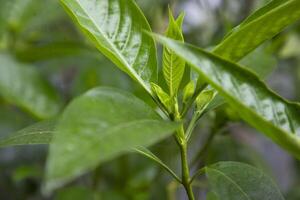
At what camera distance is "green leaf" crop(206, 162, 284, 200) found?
0.61 m

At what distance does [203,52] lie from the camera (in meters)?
0.47

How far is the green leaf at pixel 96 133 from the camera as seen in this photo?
0.37 metres

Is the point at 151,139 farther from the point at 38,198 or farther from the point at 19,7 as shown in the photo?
the point at 38,198

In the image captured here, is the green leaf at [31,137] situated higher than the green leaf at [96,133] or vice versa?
the green leaf at [96,133]

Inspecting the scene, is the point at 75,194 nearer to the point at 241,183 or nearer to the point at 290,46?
the point at 241,183

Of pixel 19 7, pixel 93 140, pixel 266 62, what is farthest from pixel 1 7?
pixel 93 140

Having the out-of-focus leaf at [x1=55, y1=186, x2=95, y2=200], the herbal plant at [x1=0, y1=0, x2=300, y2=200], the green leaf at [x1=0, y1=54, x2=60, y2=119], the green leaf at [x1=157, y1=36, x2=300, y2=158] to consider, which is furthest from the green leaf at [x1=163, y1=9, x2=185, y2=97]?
the green leaf at [x1=0, y1=54, x2=60, y2=119]

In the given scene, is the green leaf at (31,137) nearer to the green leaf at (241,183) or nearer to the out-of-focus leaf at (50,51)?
the green leaf at (241,183)

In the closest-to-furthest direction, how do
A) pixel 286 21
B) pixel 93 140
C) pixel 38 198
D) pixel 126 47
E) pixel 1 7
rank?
pixel 93 140 → pixel 286 21 → pixel 126 47 → pixel 1 7 → pixel 38 198

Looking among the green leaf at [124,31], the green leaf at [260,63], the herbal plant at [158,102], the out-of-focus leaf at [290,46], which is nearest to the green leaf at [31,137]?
the herbal plant at [158,102]

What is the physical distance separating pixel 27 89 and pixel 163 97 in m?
0.80

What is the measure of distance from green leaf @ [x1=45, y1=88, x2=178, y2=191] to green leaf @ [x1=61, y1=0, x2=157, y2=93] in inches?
4.2

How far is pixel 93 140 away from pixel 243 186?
0.28 metres

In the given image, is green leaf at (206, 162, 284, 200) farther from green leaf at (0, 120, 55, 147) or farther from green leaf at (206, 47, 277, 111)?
green leaf at (206, 47, 277, 111)
